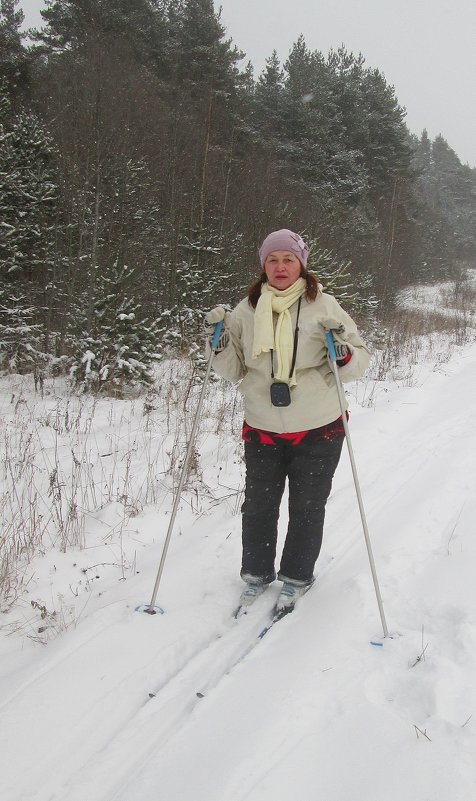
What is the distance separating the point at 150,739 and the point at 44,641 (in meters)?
0.92

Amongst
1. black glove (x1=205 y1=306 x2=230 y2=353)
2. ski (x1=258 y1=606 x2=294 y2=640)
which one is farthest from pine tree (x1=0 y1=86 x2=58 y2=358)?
ski (x1=258 y1=606 x2=294 y2=640)

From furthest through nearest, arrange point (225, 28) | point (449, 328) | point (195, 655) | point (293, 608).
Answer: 1. point (225, 28)
2. point (449, 328)
3. point (293, 608)
4. point (195, 655)

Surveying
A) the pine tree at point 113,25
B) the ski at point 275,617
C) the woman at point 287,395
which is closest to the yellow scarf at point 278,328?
the woman at point 287,395

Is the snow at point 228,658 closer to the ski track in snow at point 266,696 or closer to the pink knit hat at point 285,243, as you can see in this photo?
the ski track in snow at point 266,696

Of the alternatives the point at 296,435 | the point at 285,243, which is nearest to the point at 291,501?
the point at 296,435

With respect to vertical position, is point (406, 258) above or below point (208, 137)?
below

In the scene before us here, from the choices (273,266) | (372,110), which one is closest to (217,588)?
(273,266)

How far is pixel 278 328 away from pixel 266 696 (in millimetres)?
1690

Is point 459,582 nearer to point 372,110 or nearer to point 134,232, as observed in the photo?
point 134,232

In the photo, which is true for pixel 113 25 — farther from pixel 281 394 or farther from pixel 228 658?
pixel 228 658

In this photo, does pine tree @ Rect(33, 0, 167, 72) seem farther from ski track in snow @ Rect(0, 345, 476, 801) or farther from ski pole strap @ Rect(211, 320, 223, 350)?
ski track in snow @ Rect(0, 345, 476, 801)

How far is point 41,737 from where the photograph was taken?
1896 millimetres

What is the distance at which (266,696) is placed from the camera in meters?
2.05

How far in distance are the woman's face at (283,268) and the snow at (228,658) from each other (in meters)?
1.76
